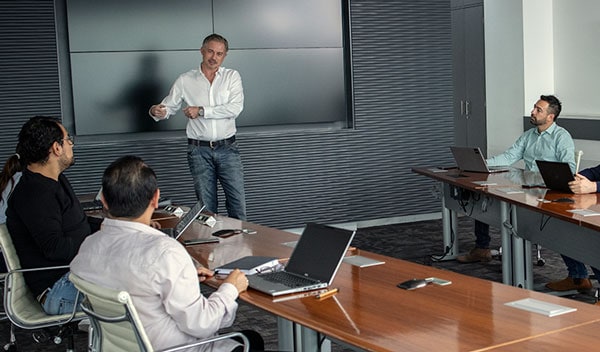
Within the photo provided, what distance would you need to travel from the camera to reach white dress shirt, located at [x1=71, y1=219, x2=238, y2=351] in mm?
2775

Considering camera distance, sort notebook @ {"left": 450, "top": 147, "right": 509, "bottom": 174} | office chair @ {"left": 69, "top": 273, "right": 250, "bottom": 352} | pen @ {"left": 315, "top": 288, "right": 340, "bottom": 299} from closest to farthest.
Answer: office chair @ {"left": 69, "top": 273, "right": 250, "bottom": 352}, pen @ {"left": 315, "top": 288, "right": 340, "bottom": 299}, notebook @ {"left": 450, "top": 147, "right": 509, "bottom": 174}

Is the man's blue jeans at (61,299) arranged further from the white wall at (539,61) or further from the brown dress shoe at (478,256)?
the white wall at (539,61)

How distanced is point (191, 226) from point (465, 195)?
2.48 m

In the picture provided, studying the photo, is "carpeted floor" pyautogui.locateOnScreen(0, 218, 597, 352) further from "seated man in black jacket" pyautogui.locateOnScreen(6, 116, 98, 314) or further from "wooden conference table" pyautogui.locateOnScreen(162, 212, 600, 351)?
"wooden conference table" pyautogui.locateOnScreen(162, 212, 600, 351)

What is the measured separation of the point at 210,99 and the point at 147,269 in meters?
4.28

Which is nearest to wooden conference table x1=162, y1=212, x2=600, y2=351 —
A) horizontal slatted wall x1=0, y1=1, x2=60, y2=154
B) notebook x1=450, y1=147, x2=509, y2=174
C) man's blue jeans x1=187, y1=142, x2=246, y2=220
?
notebook x1=450, y1=147, x2=509, y2=174

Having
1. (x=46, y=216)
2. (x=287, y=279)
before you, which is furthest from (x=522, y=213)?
(x=46, y=216)

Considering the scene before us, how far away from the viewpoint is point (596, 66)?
9242 millimetres

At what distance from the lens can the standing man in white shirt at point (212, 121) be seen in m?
6.75

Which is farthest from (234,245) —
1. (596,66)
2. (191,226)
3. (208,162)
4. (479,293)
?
(596,66)

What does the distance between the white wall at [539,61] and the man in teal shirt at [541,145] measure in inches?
104

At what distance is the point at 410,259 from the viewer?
7.25 m

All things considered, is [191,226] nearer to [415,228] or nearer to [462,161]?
[462,161]

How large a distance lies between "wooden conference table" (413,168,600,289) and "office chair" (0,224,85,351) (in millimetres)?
2616
